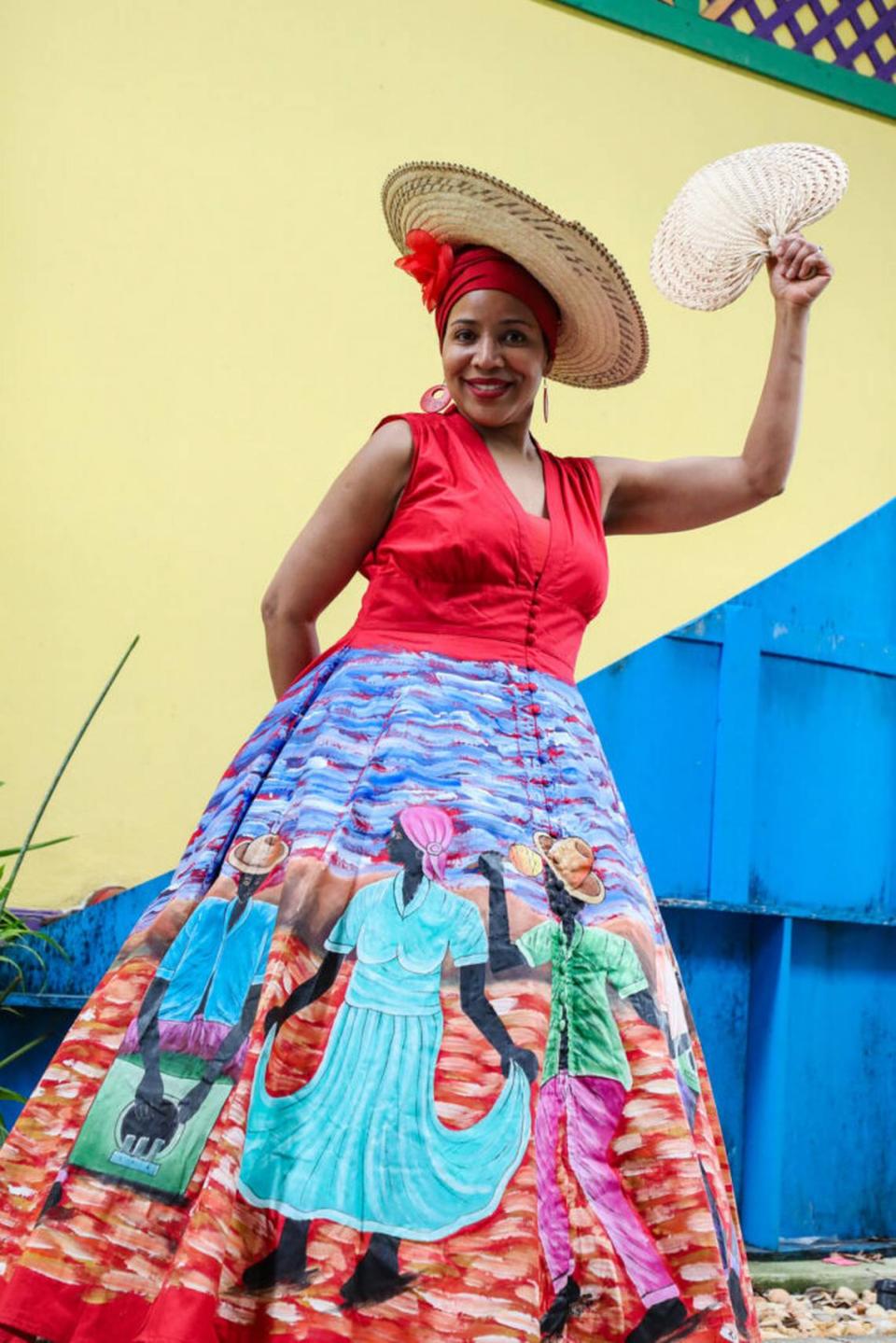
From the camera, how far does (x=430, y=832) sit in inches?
68.7

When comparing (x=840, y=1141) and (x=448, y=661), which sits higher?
(x=448, y=661)

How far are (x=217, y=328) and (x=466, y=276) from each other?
1080 millimetres

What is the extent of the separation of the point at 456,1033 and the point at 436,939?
110 mm

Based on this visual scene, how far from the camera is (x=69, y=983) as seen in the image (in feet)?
9.00

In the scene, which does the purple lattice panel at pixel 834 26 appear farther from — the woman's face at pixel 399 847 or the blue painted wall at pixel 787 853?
the woman's face at pixel 399 847

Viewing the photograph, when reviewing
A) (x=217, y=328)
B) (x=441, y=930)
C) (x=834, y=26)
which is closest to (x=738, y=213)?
(x=441, y=930)

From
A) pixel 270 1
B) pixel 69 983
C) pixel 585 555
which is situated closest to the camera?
pixel 585 555

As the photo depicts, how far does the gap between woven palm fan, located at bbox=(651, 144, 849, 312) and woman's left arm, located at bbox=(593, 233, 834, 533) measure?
0.04m

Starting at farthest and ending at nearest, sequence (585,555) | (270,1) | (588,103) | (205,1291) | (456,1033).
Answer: (588,103), (270,1), (585,555), (456,1033), (205,1291)

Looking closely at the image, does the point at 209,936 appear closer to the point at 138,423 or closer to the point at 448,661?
the point at 448,661

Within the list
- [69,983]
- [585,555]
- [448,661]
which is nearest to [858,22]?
[585,555]

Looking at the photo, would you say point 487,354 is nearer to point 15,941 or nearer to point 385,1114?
point 385,1114

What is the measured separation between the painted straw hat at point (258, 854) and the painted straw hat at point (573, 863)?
1.04 ft

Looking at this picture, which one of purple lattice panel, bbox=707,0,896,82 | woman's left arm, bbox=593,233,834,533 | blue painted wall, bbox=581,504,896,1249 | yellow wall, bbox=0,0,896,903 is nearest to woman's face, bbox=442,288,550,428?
woman's left arm, bbox=593,233,834,533
